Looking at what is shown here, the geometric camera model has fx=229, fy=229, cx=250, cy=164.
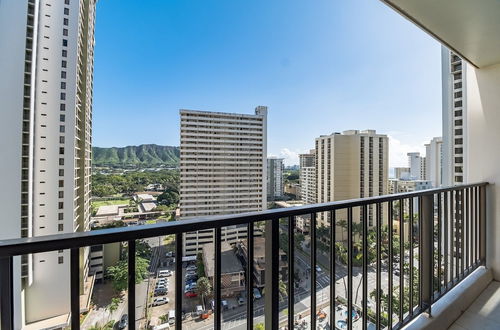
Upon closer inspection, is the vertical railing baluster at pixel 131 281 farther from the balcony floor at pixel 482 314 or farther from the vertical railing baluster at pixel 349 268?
the balcony floor at pixel 482 314

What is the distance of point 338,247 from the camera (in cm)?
105

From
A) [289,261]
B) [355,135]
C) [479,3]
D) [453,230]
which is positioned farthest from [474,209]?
[355,135]

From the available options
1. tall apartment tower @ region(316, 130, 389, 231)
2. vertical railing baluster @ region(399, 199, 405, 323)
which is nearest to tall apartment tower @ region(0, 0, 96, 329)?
vertical railing baluster @ region(399, 199, 405, 323)

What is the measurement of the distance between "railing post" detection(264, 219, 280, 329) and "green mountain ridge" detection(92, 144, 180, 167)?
241 cm

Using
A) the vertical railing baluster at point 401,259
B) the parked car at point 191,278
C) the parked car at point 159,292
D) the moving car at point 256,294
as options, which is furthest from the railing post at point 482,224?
the parked car at point 159,292

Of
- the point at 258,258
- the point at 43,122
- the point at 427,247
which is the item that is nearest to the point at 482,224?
the point at 427,247

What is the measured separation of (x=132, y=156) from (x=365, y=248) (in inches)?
112

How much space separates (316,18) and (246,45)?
3.44m

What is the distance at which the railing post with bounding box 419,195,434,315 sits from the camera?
4.62 ft

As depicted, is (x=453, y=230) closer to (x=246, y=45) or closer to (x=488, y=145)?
(x=488, y=145)

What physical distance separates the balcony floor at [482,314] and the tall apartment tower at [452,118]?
4.38ft

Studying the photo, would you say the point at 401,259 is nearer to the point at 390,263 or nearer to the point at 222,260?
the point at 390,263

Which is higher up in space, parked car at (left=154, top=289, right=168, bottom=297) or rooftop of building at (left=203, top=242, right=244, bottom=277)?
rooftop of building at (left=203, top=242, right=244, bottom=277)

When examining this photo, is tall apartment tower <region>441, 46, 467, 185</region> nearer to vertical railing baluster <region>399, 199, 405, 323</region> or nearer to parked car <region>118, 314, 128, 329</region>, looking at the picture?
vertical railing baluster <region>399, 199, 405, 323</region>
